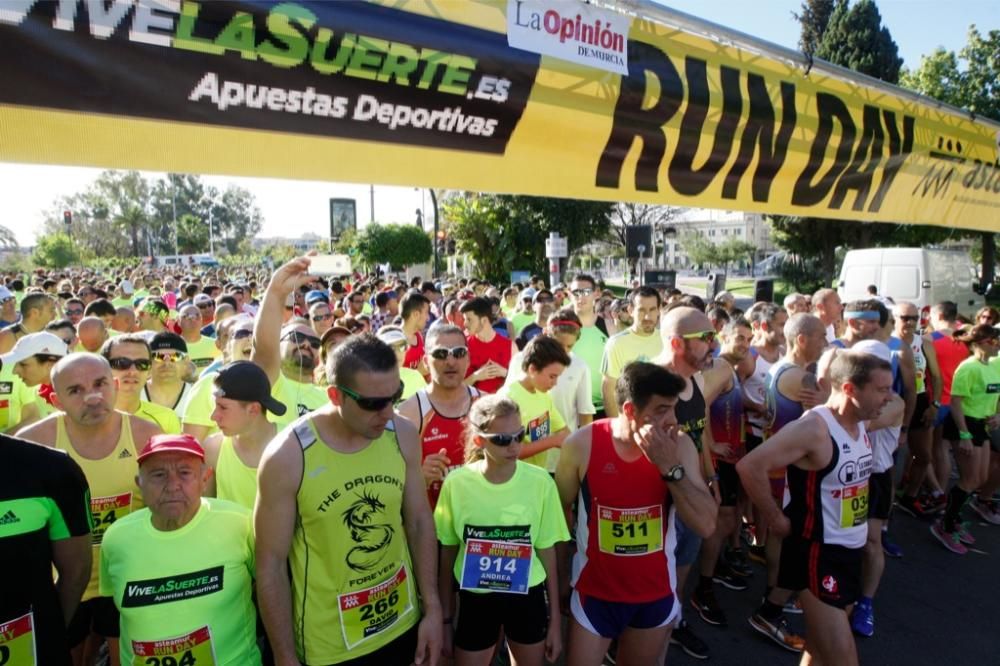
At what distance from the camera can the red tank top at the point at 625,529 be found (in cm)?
274

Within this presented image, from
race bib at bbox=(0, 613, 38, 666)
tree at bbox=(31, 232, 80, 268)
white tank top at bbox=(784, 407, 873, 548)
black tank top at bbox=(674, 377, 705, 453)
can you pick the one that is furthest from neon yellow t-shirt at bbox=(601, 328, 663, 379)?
tree at bbox=(31, 232, 80, 268)

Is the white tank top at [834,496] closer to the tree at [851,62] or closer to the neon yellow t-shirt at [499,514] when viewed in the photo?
the neon yellow t-shirt at [499,514]

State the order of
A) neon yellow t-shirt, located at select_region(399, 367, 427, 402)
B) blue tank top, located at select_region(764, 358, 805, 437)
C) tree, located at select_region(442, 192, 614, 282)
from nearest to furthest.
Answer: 1. blue tank top, located at select_region(764, 358, 805, 437)
2. neon yellow t-shirt, located at select_region(399, 367, 427, 402)
3. tree, located at select_region(442, 192, 614, 282)

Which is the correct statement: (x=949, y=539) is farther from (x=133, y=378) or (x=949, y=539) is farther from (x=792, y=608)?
(x=133, y=378)

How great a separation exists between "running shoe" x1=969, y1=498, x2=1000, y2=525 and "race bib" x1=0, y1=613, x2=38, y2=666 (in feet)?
23.2

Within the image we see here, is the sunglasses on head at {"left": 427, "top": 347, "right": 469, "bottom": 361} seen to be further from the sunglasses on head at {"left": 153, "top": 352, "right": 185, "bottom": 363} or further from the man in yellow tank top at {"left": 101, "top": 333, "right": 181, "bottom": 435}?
the sunglasses on head at {"left": 153, "top": 352, "right": 185, "bottom": 363}

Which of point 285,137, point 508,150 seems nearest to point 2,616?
point 285,137

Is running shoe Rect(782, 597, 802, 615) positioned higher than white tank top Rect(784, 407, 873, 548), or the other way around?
white tank top Rect(784, 407, 873, 548)

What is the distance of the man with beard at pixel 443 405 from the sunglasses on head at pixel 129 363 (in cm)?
156

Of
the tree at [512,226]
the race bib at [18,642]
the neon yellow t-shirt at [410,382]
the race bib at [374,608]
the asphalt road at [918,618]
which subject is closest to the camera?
the race bib at [18,642]

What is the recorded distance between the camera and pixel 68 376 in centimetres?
275

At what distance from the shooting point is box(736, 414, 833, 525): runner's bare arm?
9.87 ft

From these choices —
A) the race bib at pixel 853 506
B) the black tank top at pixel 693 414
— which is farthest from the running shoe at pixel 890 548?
the black tank top at pixel 693 414

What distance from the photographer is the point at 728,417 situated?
4543 millimetres
